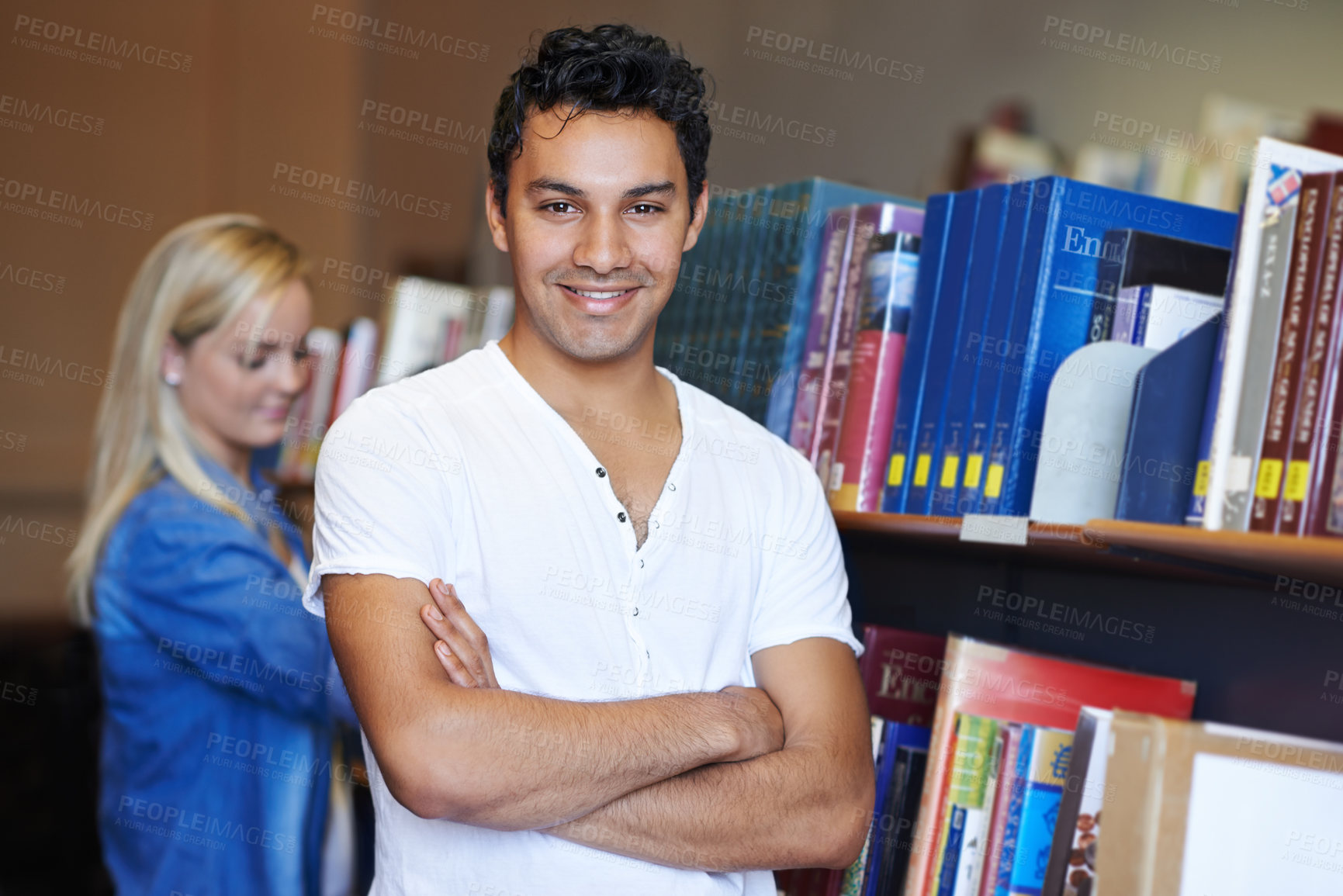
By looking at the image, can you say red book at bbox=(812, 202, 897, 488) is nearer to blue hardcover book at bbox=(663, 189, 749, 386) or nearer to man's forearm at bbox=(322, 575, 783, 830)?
blue hardcover book at bbox=(663, 189, 749, 386)

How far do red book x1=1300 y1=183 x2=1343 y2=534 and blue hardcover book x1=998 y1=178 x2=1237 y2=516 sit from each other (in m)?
0.40

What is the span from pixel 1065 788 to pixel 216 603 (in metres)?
1.69

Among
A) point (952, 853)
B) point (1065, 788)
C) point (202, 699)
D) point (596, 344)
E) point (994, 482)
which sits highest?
point (596, 344)

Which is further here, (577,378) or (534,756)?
(577,378)

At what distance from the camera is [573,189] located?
1609mm

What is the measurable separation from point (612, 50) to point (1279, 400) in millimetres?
1000

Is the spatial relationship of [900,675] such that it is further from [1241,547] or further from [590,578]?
[1241,547]

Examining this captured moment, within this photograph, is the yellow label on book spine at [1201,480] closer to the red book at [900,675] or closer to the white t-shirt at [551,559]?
the white t-shirt at [551,559]

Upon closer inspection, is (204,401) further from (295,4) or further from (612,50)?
(295,4)

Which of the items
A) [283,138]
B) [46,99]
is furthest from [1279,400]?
[46,99]

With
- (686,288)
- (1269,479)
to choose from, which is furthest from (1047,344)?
(686,288)

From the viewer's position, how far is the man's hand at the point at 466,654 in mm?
1361

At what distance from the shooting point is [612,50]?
5.50 feet

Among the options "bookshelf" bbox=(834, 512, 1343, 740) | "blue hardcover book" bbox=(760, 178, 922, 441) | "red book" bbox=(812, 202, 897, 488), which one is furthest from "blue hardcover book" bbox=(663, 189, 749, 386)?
"bookshelf" bbox=(834, 512, 1343, 740)
